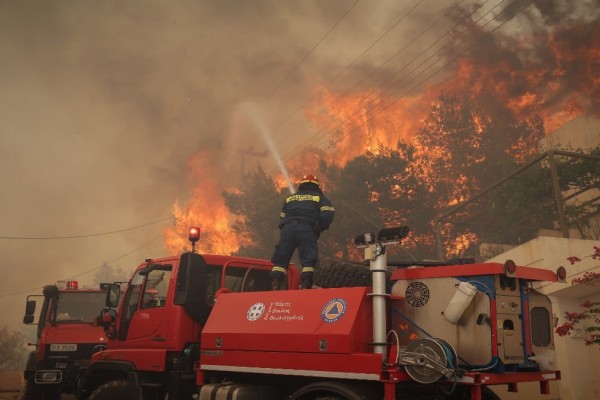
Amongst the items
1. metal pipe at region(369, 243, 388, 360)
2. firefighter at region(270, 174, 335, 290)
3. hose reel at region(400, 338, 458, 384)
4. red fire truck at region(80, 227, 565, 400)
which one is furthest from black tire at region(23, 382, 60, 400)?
hose reel at region(400, 338, 458, 384)

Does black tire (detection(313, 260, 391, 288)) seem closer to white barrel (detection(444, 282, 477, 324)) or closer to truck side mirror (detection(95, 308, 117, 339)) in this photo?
white barrel (detection(444, 282, 477, 324))

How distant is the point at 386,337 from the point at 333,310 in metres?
0.53

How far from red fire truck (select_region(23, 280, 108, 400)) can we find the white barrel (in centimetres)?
827

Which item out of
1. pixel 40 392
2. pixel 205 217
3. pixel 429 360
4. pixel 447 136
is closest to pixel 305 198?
pixel 429 360

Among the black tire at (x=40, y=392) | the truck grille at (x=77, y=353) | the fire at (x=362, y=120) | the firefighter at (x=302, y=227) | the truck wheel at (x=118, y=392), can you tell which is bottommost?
the black tire at (x=40, y=392)

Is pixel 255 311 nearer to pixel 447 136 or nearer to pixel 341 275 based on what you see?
pixel 341 275

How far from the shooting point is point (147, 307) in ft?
23.1

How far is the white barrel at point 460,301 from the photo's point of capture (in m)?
4.38

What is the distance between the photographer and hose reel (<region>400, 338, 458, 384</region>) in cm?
415

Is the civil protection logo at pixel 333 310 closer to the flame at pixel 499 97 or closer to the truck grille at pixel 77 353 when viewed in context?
the truck grille at pixel 77 353

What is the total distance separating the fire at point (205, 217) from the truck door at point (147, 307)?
2610 centimetres

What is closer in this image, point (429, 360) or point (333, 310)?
point (429, 360)

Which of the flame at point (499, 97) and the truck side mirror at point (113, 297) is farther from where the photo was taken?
the flame at point (499, 97)

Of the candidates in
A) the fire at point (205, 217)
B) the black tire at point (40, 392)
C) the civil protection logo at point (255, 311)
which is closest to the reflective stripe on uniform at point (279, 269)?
the civil protection logo at point (255, 311)
